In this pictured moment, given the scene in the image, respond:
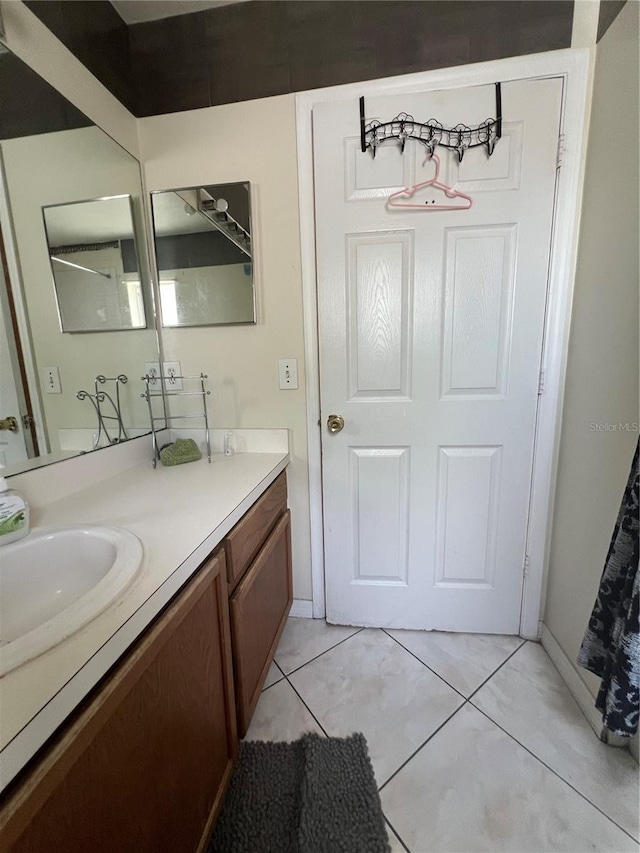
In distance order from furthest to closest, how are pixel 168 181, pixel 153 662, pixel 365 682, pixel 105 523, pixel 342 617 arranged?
pixel 342 617, pixel 168 181, pixel 365 682, pixel 105 523, pixel 153 662

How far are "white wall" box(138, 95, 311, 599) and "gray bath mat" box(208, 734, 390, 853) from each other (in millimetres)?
730

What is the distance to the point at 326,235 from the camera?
4.47 ft

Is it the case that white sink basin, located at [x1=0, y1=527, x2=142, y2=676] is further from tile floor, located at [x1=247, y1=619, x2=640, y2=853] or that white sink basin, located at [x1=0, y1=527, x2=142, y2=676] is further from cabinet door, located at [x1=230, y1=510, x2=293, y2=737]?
tile floor, located at [x1=247, y1=619, x2=640, y2=853]

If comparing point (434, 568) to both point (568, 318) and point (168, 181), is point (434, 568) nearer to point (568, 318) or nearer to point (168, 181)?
point (568, 318)

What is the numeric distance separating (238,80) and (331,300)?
919mm

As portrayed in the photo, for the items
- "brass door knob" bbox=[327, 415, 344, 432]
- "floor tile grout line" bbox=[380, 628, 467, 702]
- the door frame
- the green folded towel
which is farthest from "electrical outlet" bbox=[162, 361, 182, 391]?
"floor tile grout line" bbox=[380, 628, 467, 702]

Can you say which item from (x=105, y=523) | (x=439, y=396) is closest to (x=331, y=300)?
(x=439, y=396)

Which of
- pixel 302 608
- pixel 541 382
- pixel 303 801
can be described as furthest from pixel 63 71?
pixel 303 801

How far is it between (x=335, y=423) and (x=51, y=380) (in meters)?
0.99

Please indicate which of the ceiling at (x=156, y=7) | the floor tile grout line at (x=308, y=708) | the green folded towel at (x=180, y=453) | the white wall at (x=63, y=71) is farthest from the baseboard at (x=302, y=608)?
the ceiling at (x=156, y=7)

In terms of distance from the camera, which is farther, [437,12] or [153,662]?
[437,12]

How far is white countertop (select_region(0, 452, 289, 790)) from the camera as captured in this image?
410 mm

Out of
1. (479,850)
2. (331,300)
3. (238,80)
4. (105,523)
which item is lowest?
(479,850)

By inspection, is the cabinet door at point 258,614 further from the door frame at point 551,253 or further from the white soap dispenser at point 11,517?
the white soap dispenser at point 11,517
